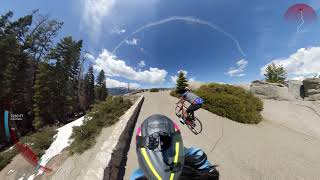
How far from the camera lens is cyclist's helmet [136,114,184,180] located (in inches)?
119

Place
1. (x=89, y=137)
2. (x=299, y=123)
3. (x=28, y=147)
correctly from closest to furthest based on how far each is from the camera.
A: (x=89, y=137) < (x=28, y=147) < (x=299, y=123)

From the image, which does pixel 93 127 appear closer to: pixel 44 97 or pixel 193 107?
pixel 193 107

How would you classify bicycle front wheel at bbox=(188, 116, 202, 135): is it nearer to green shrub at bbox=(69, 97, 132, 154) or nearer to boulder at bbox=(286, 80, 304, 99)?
green shrub at bbox=(69, 97, 132, 154)

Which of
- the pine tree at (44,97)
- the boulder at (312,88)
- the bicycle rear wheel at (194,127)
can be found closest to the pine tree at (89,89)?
the pine tree at (44,97)

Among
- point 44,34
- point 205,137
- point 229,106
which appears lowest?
point 205,137

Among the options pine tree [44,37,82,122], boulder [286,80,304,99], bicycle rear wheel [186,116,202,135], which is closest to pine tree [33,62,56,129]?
pine tree [44,37,82,122]

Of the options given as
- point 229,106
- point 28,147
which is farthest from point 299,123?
point 28,147

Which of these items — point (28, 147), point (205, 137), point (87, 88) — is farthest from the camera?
point (87, 88)

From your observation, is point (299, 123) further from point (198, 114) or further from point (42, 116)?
point (42, 116)

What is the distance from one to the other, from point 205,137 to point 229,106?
4.99 m

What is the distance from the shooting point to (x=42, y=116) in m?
31.9

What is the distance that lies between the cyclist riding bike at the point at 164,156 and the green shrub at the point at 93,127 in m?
6.02

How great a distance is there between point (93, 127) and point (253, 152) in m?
7.41

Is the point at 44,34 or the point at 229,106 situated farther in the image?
the point at 44,34
